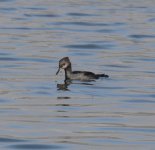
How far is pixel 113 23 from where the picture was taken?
4169 cm

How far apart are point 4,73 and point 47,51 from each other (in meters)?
6.15

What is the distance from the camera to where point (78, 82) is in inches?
936

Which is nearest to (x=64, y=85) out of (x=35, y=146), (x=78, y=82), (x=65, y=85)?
(x=65, y=85)

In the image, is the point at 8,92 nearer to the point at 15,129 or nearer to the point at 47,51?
the point at 15,129

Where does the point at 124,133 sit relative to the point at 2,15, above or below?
below

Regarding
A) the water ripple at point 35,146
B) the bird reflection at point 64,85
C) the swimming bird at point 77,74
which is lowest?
the water ripple at point 35,146

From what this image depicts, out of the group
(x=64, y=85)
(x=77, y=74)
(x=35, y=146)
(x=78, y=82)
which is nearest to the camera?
(x=35, y=146)

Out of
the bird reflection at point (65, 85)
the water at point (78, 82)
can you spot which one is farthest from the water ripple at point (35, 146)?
the bird reflection at point (65, 85)

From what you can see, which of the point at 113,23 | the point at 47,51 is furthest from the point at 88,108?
the point at 113,23

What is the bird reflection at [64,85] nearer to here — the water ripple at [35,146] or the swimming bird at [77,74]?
the swimming bird at [77,74]

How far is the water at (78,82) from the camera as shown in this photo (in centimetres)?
1583

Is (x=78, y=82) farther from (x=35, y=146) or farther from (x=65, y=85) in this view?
(x=35, y=146)

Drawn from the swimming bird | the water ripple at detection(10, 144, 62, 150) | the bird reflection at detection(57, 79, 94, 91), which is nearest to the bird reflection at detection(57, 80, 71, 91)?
the bird reflection at detection(57, 79, 94, 91)

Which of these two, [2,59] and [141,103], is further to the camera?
[2,59]
